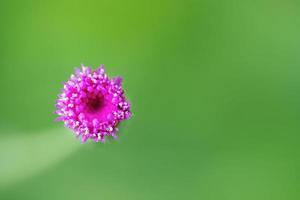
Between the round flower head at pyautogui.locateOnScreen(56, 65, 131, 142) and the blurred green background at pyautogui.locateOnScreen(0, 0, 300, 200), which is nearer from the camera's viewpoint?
the round flower head at pyautogui.locateOnScreen(56, 65, 131, 142)

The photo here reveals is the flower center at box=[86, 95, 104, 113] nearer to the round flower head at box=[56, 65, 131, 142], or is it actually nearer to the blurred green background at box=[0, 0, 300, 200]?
the round flower head at box=[56, 65, 131, 142]

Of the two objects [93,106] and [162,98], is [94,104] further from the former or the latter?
[162,98]

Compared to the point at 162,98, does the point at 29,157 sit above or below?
below

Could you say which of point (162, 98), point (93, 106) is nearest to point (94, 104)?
point (93, 106)

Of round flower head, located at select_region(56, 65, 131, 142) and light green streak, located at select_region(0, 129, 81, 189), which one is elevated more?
light green streak, located at select_region(0, 129, 81, 189)

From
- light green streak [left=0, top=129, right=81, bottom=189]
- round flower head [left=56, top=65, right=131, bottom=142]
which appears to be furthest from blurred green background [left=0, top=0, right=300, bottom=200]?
round flower head [left=56, top=65, right=131, bottom=142]

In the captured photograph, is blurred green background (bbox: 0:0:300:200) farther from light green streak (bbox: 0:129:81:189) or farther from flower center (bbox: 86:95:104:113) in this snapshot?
flower center (bbox: 86:95:104:113)
